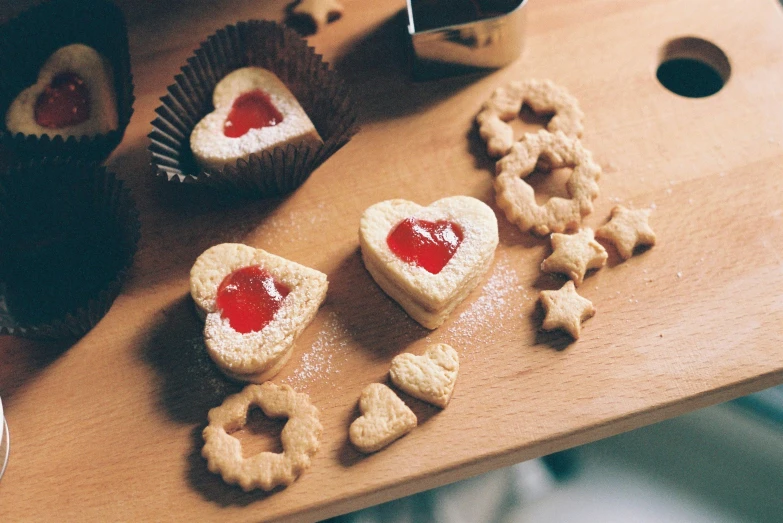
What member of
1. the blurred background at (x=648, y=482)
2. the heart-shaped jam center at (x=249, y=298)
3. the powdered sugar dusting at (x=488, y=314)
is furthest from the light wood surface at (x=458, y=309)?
the blurred background at (x=648, y=482)

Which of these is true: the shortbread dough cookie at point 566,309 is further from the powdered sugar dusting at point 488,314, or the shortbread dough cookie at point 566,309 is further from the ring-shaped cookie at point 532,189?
the ring-shaped cookie at point 532,189

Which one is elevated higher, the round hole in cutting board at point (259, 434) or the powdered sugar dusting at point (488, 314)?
the powdered sugar dusting at point (488, 314)

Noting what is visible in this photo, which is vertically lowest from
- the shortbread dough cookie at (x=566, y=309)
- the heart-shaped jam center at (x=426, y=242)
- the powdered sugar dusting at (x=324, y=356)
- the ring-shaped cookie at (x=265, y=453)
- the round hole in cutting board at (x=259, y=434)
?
the round hole in cutting board at (x=259, y=434)

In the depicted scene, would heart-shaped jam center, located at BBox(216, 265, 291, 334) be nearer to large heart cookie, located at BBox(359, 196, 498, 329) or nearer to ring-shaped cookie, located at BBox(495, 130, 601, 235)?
large heart cookie, located at BBox(359, 196, 498, 329)

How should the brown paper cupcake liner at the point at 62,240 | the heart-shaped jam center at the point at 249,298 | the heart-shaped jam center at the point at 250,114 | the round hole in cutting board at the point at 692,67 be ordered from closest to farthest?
the heart-shaped jam center at the point at 249,298 → the brown paper cupcake liner at the point at 62,240 → the heart-shaped jam center at the point at 250,114 → the round hole in cutting board at the point at 692,67

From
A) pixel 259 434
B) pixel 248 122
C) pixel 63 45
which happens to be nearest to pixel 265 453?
pixel 259 434

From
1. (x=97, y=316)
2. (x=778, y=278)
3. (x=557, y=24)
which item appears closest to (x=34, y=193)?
(x=97, y=316)

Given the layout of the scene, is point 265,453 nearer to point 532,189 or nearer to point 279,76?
point 532,189

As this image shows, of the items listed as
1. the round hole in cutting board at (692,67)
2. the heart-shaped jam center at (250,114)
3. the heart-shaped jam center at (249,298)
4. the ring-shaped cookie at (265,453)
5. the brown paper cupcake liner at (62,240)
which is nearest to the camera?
the ring-shaped cookie at (265,453)
